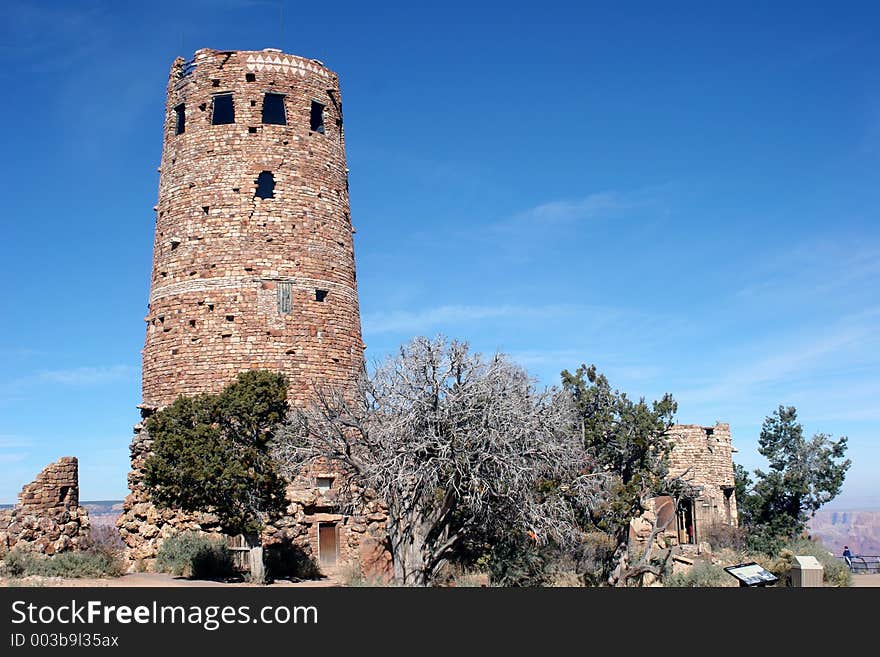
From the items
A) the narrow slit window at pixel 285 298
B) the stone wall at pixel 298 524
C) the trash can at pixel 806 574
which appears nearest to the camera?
the trash can at pixel 806 574

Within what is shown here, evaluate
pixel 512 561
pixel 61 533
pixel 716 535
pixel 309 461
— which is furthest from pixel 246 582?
pixel 716 535

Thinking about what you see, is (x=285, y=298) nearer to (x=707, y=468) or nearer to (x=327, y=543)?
(x=327, y=543)

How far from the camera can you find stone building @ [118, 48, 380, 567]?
79.6 ft

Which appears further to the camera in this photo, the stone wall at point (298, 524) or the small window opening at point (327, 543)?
the small window opening at point (327, 543)

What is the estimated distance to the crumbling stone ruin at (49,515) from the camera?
21.2 meters

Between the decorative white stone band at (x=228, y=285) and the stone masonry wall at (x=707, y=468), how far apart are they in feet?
46.2

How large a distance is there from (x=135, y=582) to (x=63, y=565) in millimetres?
1725

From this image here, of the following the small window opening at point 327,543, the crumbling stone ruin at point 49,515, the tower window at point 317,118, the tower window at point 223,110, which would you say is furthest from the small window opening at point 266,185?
Result: the small window opening at point 327,543

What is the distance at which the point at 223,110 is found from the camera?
1032 inches

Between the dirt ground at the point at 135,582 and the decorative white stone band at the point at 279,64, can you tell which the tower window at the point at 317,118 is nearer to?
the decorative white stone band at the point at 279,64

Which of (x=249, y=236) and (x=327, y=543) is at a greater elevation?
(x=249, y=236)

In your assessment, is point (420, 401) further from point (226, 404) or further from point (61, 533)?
point (61, 533)

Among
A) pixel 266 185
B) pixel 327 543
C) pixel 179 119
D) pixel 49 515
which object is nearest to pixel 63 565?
pixel 49 515
